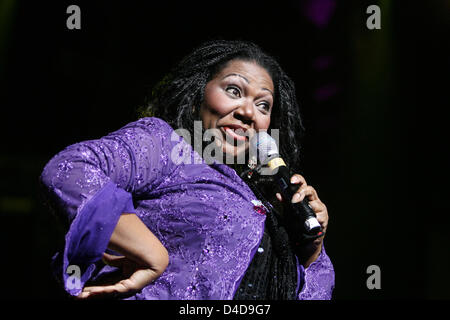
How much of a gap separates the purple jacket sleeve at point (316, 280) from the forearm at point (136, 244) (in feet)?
1.84

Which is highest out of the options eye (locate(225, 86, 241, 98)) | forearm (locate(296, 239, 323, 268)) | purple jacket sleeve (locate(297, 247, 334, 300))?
eye (locate(225, 86, 241, 98))

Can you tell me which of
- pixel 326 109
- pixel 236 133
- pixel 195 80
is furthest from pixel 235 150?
pixel 326 109

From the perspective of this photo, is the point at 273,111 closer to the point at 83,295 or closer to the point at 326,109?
the point at 326,109

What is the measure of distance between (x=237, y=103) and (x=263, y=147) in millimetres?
219

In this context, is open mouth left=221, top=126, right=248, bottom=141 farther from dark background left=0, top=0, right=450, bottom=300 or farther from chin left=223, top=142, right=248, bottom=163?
dark background left=0, top=0, right=450, bottom=300

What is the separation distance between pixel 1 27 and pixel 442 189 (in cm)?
325

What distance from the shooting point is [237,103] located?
1.31 metres

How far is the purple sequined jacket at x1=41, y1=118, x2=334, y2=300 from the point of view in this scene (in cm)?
78

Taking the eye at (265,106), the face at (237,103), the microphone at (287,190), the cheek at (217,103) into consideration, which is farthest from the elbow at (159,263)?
the eye at (265,106)

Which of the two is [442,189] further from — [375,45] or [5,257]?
[5,257]

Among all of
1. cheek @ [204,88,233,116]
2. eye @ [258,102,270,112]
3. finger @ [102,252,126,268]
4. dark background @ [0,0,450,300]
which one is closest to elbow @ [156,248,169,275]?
finger @ [102,252,126,268]

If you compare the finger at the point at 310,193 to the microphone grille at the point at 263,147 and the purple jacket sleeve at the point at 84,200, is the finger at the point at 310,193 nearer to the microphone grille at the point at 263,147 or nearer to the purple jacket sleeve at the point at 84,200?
the microphone grille at the point at 263,147

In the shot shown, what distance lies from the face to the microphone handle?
0.80 feet

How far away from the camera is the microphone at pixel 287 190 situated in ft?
3.28
